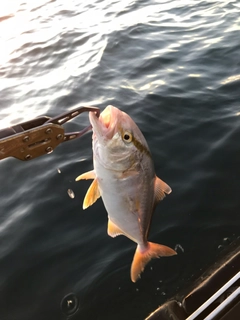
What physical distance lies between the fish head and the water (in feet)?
6.85

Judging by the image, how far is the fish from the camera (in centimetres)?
256

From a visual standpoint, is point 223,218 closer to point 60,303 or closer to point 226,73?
point 60,303

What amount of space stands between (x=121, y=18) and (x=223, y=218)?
10125 millimetres

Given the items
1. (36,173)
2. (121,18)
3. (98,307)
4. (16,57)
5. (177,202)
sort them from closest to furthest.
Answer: (98,307)
(177,202)
(36,173)
(16,57)
(121,18)

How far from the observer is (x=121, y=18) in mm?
12945

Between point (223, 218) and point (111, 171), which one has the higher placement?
point (111, 171)

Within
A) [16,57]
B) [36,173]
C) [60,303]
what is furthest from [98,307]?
[16,57]

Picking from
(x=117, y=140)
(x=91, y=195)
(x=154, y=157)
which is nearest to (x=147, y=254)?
(x=91, y=195)

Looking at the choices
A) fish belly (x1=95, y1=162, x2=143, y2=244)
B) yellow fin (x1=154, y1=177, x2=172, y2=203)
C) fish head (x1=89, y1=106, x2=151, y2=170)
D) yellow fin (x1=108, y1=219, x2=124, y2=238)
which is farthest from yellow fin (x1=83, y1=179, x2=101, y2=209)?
yellow fin (x1=154, y1=177, x2=172, y2=203)

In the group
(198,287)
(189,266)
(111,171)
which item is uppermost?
(111,171)

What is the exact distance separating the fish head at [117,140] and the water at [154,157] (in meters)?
2.09

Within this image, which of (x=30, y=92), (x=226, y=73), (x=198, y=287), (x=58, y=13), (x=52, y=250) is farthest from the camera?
(x=58, y=13)

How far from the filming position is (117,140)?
8.48 feet

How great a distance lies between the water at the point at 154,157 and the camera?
14.0 ft
